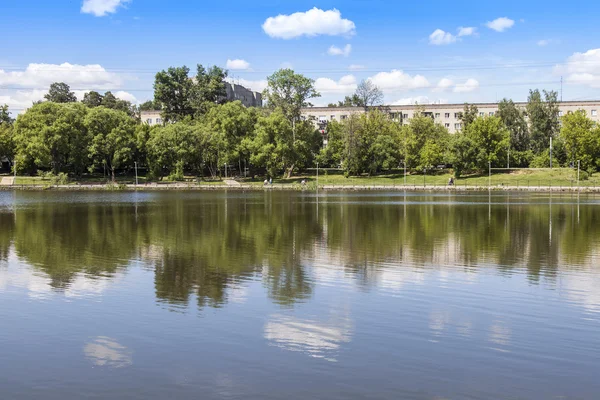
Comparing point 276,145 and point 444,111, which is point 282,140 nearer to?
point 276,145

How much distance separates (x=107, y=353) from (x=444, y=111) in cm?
14237

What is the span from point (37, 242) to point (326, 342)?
917 inches

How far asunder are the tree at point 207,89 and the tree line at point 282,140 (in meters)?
4.73

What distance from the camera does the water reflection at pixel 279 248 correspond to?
846 inches

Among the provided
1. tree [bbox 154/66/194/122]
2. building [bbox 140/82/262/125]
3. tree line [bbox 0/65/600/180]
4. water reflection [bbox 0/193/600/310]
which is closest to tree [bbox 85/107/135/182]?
tree line [bbox 0/65/600/180]

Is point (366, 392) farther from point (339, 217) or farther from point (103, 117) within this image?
point (103, 117)

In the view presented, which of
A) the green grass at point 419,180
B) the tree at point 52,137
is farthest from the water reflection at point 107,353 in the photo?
the tree at point 52,137

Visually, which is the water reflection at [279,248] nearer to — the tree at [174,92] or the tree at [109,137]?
the tree at [109,137]

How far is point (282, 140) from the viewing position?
4363 inches

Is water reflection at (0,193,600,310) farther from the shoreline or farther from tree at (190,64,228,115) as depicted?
tree at (190,64,228,115)

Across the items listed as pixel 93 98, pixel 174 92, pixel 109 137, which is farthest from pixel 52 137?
pixel 93 98

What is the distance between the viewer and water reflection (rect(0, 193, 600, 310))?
846 inches

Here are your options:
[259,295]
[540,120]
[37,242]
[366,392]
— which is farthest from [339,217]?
[540,120]

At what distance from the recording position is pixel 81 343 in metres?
14.4
